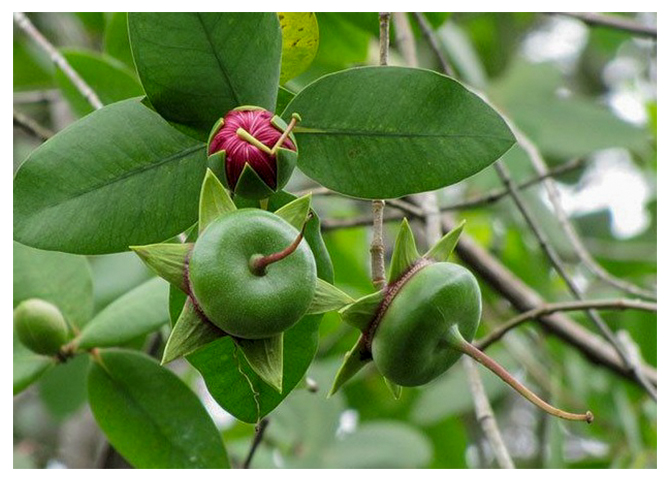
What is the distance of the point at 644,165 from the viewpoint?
2.78 metres

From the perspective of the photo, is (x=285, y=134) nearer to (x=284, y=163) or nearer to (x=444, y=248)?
(x=284, y=163)

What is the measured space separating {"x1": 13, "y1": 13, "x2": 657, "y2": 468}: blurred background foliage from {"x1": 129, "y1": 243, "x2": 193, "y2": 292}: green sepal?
2.56 ft

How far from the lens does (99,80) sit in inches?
53.6

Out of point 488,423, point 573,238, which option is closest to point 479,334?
point 573,238

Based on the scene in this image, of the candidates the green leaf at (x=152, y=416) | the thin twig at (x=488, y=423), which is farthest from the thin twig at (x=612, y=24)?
the green leaf at (x=152, y=416)

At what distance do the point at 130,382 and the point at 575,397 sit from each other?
1271 mm

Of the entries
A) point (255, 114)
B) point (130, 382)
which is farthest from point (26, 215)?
point (130, 382)

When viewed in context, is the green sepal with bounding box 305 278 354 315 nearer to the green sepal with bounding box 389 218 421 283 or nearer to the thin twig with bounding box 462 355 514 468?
the green sepal with bounding box 389 218 421 283

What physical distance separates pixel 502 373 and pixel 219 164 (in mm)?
267

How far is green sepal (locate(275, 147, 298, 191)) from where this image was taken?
79 centimetres

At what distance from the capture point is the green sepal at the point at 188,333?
75 cm

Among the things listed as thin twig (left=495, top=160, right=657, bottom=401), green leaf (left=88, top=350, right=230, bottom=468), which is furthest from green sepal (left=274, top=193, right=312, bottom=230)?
thin twig (left=495, top=160, right=657, bottom=401)

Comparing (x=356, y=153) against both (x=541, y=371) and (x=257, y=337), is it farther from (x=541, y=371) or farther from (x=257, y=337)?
(x=541, y=371)

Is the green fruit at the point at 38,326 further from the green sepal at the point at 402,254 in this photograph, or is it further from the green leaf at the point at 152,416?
the green sepal at the point at 402,254
